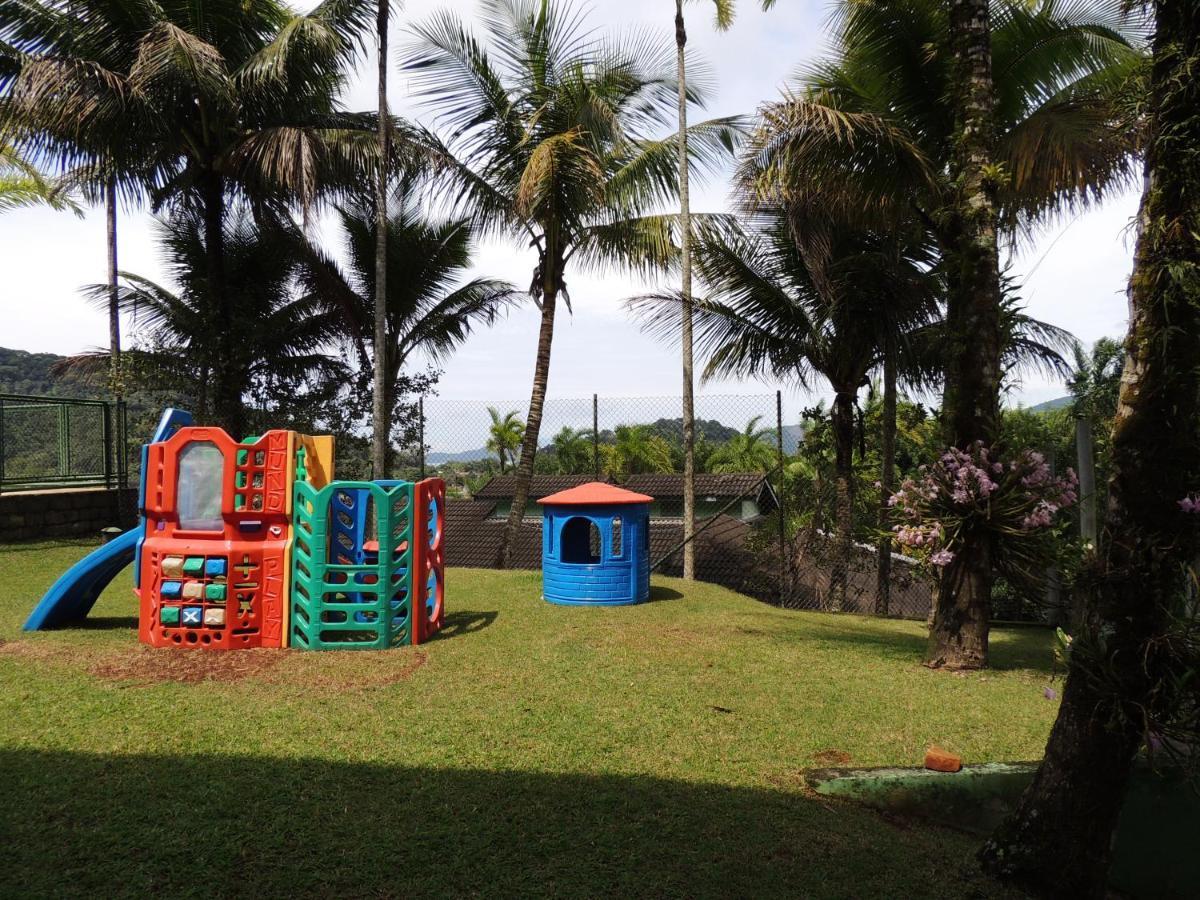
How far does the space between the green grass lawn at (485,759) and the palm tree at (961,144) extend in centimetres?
188

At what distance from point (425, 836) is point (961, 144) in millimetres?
6416

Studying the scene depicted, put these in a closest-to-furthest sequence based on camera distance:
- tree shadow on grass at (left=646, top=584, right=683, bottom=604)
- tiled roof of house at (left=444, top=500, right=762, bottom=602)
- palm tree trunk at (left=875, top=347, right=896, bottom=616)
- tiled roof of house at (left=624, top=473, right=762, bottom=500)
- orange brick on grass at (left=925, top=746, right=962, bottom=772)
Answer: orange brick on grass at (left=925, top=746, right=962, bottom=772) → tree shadow on grass at (left=646, top=584, right=683, bottom=604) → palm tree trunk at (left=875, top=347, right=896, bottom=616) → tiled roof of house at (left=444, top=500, right=762, bottom=602) → tiled roof of house at (left=624, top=473, right=762, bottom=500)

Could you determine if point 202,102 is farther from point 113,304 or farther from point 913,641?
point 913,641

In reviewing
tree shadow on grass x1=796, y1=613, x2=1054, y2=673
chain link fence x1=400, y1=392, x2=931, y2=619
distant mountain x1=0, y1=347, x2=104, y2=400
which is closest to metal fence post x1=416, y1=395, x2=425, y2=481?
chain link fence x1=400, y1=392, x2=931, y2=619

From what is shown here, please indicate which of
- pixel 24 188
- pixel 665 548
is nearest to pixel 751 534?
pixel 665 548

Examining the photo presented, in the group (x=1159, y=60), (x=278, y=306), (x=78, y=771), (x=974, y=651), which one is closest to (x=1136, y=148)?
(x=1159, y=60)

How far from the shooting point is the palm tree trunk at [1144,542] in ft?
10.3

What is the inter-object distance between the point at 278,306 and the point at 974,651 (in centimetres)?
1351

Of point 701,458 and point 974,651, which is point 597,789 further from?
point 701,458

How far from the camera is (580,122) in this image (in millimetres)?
12656

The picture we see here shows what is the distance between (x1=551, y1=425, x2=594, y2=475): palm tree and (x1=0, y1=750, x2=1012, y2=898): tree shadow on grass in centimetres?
2521

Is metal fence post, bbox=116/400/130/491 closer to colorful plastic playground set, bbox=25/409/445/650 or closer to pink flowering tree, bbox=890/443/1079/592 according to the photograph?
colorful plastic playground set, bbox=25/409/445/650

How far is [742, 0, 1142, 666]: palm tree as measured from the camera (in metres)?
6.56

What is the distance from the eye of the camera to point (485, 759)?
172 inches
